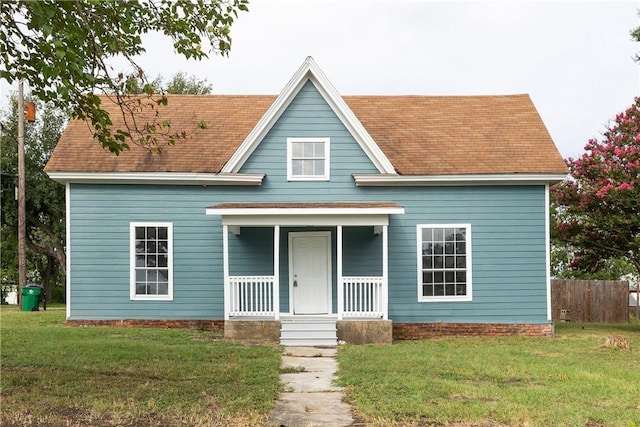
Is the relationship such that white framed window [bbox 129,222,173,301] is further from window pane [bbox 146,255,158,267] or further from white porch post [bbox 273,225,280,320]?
white porch post [bbox 273,225,280,320]

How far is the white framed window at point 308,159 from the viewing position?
16.5 m

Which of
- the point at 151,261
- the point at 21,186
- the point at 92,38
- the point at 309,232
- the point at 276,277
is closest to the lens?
the point at 92,38

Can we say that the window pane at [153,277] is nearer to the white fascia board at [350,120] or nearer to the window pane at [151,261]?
the window pane at [151,261]

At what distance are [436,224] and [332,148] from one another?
312cm

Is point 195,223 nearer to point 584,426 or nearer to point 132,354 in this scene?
point 132,354

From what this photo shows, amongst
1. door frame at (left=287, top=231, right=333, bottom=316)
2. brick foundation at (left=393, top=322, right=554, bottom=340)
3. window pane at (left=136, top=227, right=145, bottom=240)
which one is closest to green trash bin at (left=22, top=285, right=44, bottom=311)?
window pane at (left=136, top=227, right=145, bottom=240)

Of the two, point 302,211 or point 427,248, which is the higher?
point 302,211

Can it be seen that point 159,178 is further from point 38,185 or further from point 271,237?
point 38,185

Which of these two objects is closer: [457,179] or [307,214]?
[307,214]

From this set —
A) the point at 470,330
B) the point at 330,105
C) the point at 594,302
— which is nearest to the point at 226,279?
the point at 330,105

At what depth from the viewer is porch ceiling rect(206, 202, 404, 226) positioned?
1509 centimetres

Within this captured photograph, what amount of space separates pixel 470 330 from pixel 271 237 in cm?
527

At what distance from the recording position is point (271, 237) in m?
16.7

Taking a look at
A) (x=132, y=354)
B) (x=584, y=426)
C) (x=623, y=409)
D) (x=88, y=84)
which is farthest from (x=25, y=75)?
(x=623, y=409)
